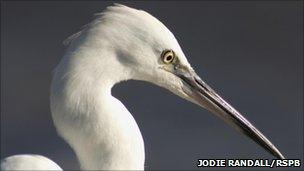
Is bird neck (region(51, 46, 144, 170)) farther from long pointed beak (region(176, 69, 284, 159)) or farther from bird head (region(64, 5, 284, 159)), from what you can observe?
long pointed beak (region(176, 69, 284, 159))

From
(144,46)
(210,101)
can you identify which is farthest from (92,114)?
(210,101)

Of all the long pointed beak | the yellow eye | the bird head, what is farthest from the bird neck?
the long pointed beak

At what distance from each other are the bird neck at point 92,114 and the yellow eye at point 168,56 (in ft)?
0.57

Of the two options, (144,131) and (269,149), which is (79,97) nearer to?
(269,149)

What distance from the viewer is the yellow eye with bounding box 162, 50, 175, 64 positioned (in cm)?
280

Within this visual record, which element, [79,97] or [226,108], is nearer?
[79,97]

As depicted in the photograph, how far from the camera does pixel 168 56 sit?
2822 mm

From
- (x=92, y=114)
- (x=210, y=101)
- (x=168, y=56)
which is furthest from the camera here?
(x=210, y=101)

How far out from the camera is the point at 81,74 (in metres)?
2.67

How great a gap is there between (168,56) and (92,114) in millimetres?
351

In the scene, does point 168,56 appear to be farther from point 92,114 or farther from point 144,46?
point 92,114

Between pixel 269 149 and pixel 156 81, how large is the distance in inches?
23.2

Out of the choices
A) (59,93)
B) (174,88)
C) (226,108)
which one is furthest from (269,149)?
(59,93)

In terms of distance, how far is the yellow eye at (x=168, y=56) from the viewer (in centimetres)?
280
